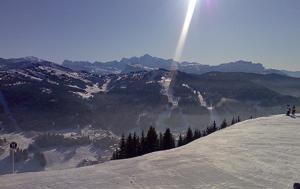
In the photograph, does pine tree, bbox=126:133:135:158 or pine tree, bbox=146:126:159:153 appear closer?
pine tree, bbox=126:133:135:158

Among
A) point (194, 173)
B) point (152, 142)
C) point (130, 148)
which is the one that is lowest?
point (130, 148)

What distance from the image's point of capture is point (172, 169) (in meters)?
18.4

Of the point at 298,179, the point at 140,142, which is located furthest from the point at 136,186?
the point at 140,142

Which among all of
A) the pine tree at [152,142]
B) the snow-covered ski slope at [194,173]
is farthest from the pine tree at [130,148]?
the snow-covered ski slope at [194,173]

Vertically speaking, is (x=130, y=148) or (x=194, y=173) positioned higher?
(x=194, y=173)

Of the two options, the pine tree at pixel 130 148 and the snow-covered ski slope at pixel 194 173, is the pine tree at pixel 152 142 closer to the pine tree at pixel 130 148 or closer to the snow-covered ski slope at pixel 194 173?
the pine tree at pixel 130 148

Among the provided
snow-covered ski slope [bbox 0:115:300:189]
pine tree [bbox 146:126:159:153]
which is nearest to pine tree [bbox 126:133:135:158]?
pine tree [bbox 146:126:159:153]

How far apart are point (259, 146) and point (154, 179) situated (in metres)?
11.4

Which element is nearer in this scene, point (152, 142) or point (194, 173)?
point (194, 173)

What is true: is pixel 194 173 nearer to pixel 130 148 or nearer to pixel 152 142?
pixel 152 142

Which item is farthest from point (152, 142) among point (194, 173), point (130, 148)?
point (194, 173)

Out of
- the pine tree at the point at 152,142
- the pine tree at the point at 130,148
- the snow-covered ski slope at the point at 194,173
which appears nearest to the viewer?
the snow-covered ski slope at the point at 194,173

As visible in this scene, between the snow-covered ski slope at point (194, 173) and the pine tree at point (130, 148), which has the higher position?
the snow-covered ski slope at point (194, 173)

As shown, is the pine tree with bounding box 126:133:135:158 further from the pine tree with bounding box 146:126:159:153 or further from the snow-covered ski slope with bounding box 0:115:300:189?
the snow-covered ski slope with bounding box 0:115:300:189
